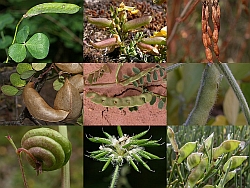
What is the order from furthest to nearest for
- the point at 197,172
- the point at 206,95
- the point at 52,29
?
the point at 52,29, the point at 206,95, the point at 197,172

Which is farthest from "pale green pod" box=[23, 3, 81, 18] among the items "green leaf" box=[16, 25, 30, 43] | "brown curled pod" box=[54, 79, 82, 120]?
"brown curled pod" box=[54, 79, 82, 120]

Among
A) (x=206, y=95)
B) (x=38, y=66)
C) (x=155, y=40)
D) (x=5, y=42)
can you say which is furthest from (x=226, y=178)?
(x=5, y=42)

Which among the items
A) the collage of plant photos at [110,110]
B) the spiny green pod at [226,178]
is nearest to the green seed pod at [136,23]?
the collage of plant photos at [110,110]

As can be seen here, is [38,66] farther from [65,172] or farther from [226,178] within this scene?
[226,178]

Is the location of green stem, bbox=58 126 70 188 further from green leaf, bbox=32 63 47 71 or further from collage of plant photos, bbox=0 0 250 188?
green leaf, bbox=32 63 47 71

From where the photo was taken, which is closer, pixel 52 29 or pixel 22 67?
pixel 22 67

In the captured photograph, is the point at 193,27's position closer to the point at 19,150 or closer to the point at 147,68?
the point at 147,68
